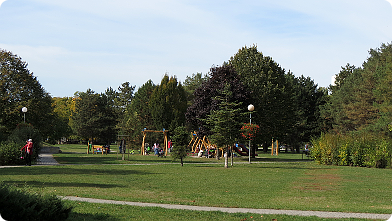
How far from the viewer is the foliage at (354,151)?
30500mm

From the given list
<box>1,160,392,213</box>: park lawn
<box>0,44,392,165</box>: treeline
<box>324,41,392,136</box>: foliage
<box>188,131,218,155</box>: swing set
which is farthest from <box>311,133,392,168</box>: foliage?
<box>324,41,392,136</box>: foliage

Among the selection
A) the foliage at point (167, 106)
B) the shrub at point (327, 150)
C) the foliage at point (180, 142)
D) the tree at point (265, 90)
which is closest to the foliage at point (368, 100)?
the tree at point (265, 90)

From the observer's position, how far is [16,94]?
37.1 metres

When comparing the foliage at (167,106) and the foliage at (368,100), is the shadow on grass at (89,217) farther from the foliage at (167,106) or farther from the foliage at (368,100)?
the foliage at (167,106)

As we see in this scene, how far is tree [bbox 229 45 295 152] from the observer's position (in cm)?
4112

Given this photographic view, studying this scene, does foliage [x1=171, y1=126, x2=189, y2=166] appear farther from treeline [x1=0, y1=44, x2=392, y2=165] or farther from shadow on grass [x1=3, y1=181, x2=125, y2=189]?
shadow on grass [x1=3, y1=181, x2=125, y2=189]

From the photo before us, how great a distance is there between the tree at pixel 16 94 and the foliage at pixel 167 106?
68.4 ft

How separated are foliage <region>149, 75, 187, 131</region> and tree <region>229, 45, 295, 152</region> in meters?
15.5

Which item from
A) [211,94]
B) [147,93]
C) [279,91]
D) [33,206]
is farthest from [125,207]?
[147,93]

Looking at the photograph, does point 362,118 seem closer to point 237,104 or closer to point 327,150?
point 327,150

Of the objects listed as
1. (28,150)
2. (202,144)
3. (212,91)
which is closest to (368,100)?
(202,144)

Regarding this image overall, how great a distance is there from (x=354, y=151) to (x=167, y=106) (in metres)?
30.6

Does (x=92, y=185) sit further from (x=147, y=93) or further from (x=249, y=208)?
(x=147, y=93)

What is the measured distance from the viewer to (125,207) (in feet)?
34.0
